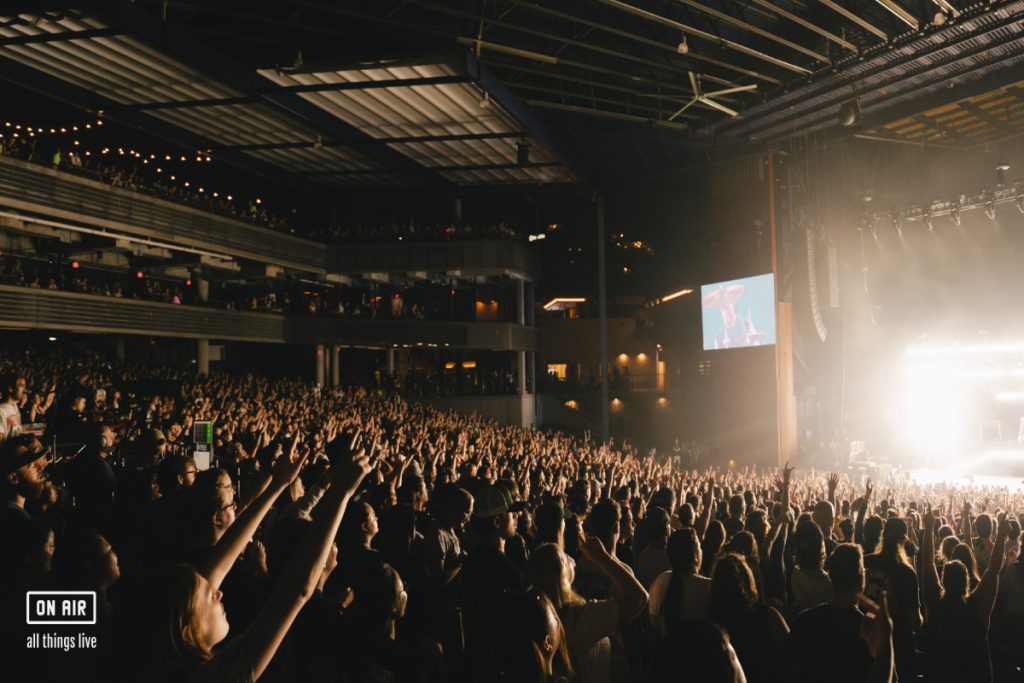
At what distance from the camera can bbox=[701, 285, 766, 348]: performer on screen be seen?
2266 cm

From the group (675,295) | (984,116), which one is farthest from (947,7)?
(675,295)

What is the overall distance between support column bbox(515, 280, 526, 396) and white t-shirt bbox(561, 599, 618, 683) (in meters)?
29.6

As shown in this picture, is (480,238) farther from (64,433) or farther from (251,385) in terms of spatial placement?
(64,433)

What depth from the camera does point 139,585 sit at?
6.15 ft

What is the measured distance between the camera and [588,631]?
3.16 metres

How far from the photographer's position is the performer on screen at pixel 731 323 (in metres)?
22.7

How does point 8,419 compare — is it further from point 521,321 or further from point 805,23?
point 521,321

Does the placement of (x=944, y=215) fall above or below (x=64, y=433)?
above

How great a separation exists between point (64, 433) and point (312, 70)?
10.8 m

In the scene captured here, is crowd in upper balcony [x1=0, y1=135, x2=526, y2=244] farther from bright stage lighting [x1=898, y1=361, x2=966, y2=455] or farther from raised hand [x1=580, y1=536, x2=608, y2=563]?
raised hand [x1=580, y1=536, x2=608, y2=563]

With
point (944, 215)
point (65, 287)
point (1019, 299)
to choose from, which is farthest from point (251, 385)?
point (1019, 299)

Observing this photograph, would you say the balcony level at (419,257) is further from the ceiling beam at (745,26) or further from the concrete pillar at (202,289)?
the ceiling beam at (745,26)

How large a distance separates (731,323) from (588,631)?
843 inches

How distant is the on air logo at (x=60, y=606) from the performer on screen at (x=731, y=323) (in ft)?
70.5
